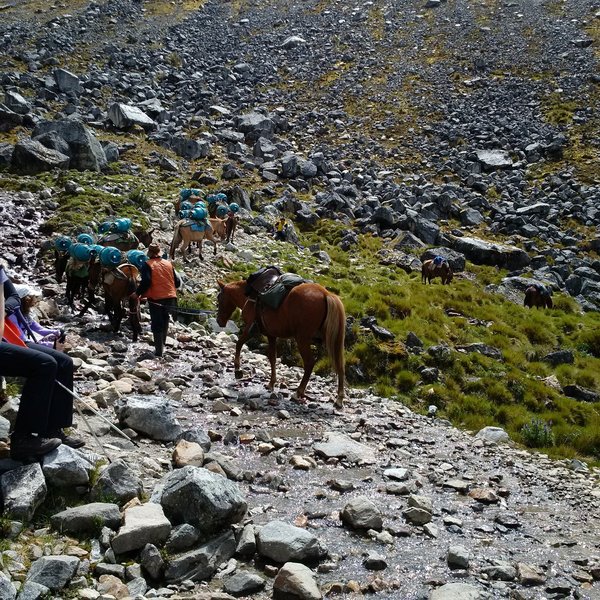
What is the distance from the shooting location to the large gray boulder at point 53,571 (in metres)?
4.23

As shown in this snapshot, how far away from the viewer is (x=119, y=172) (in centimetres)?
2625

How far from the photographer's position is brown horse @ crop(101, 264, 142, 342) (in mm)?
12109

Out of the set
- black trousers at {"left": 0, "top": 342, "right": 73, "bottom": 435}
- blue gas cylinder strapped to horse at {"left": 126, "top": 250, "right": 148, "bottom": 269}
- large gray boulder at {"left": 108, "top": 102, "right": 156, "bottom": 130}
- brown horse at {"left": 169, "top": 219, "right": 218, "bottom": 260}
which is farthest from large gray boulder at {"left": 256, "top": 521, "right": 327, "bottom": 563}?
large gray boulder at {"left": 108, "top": 102, "right": 156, "bottom": 130}

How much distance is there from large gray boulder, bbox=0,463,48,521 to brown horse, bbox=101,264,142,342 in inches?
279

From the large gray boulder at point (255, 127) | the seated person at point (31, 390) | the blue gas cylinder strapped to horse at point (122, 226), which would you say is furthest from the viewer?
the large gray boulder at point (255, 127)

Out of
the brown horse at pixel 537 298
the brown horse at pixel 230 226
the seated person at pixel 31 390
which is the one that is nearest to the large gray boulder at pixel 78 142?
the brown horse at pixel 230 226

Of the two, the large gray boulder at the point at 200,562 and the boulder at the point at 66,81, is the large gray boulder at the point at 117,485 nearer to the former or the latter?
the large gray boulder at the point at 200,562

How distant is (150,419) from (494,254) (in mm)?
24184

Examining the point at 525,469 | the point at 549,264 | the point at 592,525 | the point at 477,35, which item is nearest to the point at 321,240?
the point at 549,264

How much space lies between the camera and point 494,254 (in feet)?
94.1

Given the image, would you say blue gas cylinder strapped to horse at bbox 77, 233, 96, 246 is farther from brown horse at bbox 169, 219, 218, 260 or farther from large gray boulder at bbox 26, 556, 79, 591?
large gray boulder at bbox 26, 556, 79, 591

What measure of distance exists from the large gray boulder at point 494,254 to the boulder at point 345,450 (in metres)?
22.0

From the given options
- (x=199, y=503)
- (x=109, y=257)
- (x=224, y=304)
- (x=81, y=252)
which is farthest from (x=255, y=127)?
(x=199, y=503)

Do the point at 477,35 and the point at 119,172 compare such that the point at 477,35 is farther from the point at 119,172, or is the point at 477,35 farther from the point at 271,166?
the point at 119,172
